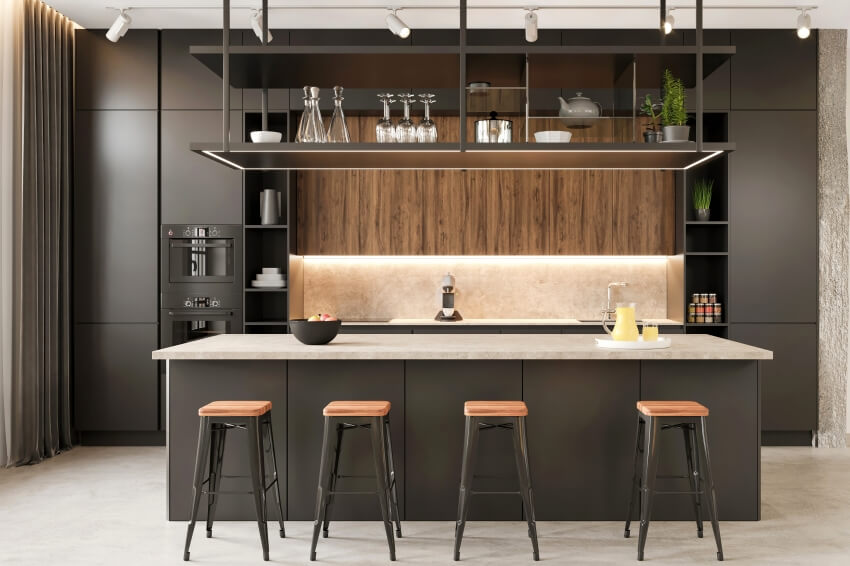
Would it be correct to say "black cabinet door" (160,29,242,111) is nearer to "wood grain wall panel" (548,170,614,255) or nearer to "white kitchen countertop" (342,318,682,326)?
"white kitchen countertop" (342,318,682,326)

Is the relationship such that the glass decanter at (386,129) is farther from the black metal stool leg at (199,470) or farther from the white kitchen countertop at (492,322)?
the white kitchen countertop at (492,322)

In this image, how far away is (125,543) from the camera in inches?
139

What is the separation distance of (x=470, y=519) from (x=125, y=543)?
175 centimetres

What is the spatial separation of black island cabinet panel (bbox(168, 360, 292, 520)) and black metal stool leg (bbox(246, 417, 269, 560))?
1.37ft

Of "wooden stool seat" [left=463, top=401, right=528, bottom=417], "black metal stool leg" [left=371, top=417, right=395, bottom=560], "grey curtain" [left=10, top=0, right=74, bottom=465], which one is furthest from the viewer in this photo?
"grey curtain" [left=10, top=0, right=74, bottom=465]

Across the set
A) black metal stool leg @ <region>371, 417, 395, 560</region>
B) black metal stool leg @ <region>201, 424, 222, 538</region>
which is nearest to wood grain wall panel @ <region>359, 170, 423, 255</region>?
black metal stool leg @ <region>201, 424, 222, 538</region>

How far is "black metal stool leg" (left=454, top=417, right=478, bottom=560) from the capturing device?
3291mm

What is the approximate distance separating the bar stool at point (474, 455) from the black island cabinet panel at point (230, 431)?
3.47ft

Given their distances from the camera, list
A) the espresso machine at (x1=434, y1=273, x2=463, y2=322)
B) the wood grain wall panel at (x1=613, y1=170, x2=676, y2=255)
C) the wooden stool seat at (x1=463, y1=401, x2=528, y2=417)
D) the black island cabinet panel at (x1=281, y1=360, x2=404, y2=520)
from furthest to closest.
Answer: the wood grain wall panel at (x1=613, y1=170, x2=676, y2=255) < the espresso machine at (x1=434, y1=273, x2=463, y2=322) < the black island cabinet panel at (x1=281, y1=360, x2=404, y2=520) < the wooden stool seat at (x1=463, y1=401, x2=528, y2=417)

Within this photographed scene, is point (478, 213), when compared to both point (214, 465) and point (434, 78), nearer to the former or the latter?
point (434, 78)

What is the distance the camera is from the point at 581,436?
3.83m

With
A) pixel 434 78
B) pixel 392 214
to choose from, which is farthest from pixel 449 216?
pixel 434 78

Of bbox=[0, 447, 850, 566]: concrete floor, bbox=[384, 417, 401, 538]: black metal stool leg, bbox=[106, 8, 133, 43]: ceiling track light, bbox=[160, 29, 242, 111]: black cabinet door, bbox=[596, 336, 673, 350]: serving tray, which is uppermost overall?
bbox=[106, 8, 133, 43]: ceiling track light

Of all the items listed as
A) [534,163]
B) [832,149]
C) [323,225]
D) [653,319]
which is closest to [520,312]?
[653,319]
